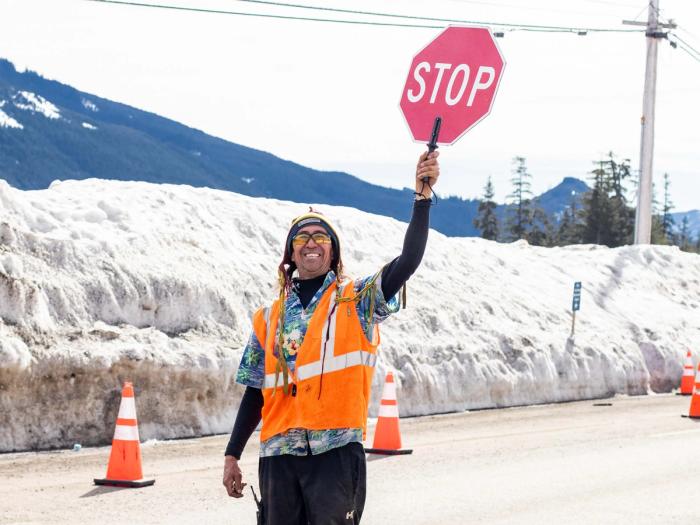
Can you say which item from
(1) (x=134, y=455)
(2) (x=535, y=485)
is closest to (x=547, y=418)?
(2) (x=535, y=485)

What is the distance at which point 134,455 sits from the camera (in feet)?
31.8

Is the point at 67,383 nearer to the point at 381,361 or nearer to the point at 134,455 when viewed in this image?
the point at 134,455

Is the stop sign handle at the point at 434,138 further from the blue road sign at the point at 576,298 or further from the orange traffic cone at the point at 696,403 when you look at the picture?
the blue road sign at the point at 576,298

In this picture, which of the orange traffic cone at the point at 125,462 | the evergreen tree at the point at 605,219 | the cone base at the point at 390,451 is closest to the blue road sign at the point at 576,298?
the cone base at the point at 390,451

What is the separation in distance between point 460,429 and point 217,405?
2.91m

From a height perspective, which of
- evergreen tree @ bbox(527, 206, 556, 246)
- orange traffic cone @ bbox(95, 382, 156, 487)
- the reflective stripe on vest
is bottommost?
orange traffic cone @ bbox(95, 382, 156, 487)

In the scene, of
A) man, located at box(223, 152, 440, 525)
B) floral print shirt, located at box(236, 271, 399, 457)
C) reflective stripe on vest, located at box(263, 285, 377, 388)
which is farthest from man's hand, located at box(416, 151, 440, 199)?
reflective stripe on vest, located at box(263, 285, 377, 388)

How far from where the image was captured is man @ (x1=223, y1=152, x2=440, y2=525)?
4680 millimetres

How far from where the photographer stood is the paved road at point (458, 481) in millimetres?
8609

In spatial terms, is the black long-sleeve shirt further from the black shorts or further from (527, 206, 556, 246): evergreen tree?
(527, 206, 556, 246): evergreen tree

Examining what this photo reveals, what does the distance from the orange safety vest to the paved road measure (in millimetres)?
3706

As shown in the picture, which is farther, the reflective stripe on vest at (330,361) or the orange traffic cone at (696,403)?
the orange traffic cone at (696,403)

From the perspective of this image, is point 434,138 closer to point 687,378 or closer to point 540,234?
point 687,378

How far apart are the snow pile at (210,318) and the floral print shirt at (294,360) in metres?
7.29
